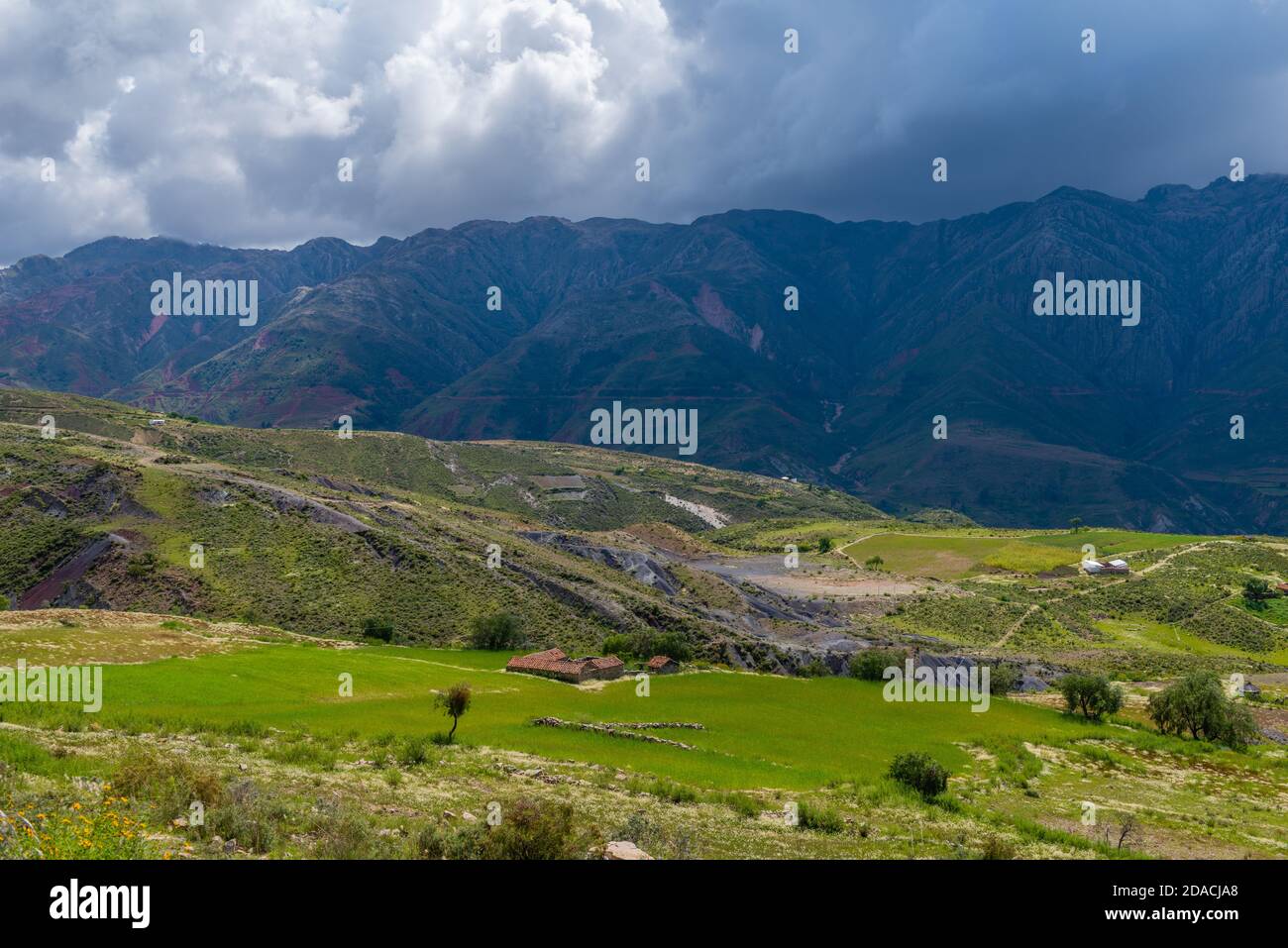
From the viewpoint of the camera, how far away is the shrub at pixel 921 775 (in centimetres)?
3434

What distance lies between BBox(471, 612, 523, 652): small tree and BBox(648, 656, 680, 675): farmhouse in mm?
14951

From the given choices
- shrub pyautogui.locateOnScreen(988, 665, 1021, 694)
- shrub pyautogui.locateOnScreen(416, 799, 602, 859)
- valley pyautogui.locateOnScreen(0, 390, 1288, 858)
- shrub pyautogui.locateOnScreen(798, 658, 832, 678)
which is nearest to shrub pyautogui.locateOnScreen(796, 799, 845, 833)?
valley pyautogui.locateOnScreen(0, 390, 1288, 858)

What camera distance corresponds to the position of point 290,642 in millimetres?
61750

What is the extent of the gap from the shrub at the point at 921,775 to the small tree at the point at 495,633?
1785 inches

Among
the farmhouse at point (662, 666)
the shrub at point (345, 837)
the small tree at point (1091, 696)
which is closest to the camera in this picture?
the shrub at point (345, 837)

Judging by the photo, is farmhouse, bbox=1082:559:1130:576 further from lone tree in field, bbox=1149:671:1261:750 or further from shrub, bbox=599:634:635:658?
shrub, bbox=599:634:635:658

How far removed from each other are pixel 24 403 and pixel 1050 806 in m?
210

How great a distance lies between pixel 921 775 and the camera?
114 ft

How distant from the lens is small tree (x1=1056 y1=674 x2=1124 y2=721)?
2416 inches

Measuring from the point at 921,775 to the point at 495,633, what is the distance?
4756cm

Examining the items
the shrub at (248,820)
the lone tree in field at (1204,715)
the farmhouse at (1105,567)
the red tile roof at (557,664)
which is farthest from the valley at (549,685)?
the farmhouse at (1105,567)

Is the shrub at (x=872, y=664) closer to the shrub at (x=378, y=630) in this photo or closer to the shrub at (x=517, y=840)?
the shrub at (x=378, y=630)
